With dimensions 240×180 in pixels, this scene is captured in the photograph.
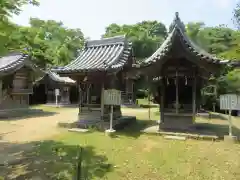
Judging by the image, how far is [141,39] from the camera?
3688cm

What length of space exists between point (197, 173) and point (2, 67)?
18.0 m

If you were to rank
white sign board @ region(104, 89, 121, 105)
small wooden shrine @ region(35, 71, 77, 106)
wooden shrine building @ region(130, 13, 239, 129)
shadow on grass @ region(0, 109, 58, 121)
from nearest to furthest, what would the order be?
wooden shrine building @ region(130, 13, 239, 129) < white sign board @ region(104, 89, 121, 105) < shadow on grass @ region(0, 109, 58, 121) < small wooden shrine @ region(35, 71, 77, 106)

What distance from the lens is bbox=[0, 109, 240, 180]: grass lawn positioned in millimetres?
6395

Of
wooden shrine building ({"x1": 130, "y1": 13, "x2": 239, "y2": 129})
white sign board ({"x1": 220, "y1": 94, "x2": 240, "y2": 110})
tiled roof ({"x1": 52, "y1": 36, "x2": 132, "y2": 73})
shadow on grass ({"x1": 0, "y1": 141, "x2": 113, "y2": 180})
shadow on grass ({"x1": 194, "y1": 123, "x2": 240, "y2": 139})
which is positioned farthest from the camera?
tiled roof ({"x1": 52, "y1": 36, "x2": 132, "y2": 73})

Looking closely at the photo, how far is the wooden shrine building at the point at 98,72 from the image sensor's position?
42.4ft

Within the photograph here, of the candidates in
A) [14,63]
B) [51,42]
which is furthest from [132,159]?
[51,42]

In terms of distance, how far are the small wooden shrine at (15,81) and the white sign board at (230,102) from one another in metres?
16.6

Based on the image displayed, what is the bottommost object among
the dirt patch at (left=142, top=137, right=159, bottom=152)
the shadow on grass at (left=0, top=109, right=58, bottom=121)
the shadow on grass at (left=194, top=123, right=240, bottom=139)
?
the dirt patch at (left=142, top=137, right=159, bottom=152)

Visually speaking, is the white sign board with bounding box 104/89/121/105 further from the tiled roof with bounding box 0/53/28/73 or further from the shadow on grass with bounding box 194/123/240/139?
the tiled roof with bounding box 0/53/28/73

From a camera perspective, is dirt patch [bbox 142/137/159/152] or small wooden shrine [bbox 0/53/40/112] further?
small wooden shrine [bbox 0/53/40/112]

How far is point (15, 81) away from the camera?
20031 millimetres

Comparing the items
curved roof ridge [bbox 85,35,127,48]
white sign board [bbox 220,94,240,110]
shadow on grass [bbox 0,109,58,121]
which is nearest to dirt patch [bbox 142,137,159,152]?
Answer: white sign board [bbox 220,94,240,110]

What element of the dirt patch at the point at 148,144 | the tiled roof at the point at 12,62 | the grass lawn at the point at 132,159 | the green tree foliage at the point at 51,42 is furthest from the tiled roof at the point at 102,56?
the green tree foliage at the point at 51,42

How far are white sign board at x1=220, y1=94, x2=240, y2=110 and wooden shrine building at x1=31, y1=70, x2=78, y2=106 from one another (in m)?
23.5
